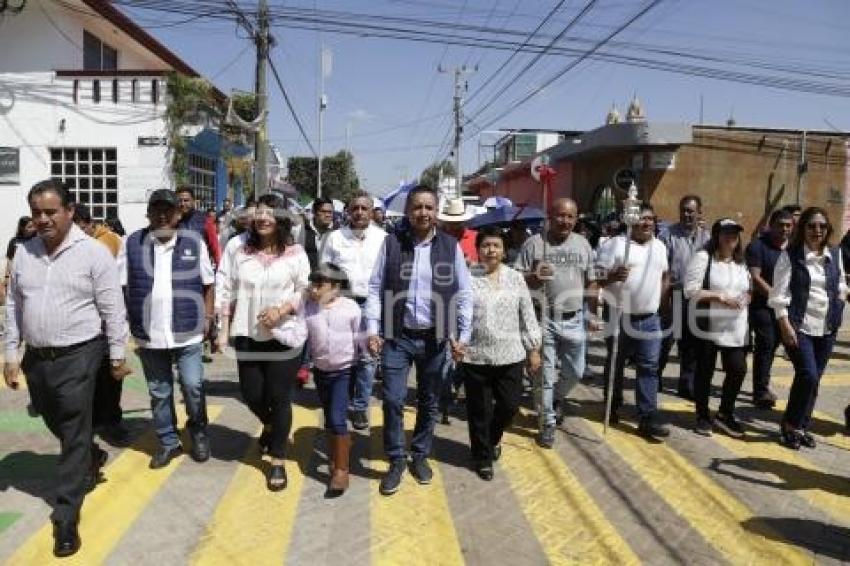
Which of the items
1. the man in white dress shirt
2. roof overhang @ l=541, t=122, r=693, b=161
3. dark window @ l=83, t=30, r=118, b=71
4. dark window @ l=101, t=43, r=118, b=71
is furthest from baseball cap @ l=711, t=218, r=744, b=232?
dark window @ l=101, t=43, r=118, b=71

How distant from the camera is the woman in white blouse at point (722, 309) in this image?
235 inches

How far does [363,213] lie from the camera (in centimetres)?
642

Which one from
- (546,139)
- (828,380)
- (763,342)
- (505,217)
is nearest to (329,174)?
(546,139)

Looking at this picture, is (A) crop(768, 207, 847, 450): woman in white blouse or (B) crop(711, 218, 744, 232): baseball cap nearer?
(A) crop(768, 207, 847, 450): woman in white blouse

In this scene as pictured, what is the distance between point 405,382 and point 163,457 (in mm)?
1823

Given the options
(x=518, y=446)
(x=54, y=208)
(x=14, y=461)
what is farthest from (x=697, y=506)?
(x=14, y=461)

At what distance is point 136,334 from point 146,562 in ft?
5.56

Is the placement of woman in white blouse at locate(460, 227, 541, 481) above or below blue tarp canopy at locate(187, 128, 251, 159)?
below

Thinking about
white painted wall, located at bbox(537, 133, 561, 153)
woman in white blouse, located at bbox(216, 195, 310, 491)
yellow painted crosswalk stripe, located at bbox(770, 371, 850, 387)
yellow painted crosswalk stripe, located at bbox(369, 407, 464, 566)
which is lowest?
yellow painted crosswalk stripe, located at bbox(369, 407, 464, 566)

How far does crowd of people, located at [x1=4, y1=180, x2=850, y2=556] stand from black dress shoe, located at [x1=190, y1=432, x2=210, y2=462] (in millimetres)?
13

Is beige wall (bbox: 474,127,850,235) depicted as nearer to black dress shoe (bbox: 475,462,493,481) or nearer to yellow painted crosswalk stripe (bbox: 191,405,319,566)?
black dress shoe (bbox: 475,462,493,481)

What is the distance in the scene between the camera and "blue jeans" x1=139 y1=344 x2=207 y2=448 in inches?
197

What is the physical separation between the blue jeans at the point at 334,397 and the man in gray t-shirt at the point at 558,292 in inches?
68.1

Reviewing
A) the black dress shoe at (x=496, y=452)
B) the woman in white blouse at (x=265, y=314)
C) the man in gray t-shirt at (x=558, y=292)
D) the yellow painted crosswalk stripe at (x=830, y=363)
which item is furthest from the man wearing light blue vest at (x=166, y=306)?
the yellow painted crosswalk stripe at (x=830, y=363)
